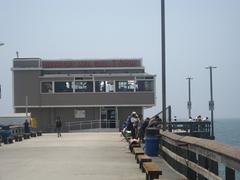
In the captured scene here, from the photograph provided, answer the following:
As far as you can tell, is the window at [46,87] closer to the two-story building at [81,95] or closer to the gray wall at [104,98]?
the two-story building at [81,95]

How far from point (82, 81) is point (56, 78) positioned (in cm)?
270

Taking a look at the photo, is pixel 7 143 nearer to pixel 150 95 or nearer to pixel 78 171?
pixel 78 171

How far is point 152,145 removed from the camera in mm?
24141

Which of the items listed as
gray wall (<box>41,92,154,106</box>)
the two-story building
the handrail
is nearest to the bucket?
the two-story building

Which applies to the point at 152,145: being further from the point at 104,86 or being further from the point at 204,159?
the point at 104,86

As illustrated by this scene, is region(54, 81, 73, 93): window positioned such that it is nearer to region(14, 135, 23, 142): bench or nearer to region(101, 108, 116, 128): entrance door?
region(101, 108, 116, 128): entrance door

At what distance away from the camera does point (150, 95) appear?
6300 centimetres

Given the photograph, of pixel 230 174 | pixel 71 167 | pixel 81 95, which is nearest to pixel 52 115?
pixel 81 95

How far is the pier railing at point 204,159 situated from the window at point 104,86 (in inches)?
1704

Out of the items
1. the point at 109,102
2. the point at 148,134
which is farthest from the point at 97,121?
the point at 148,134

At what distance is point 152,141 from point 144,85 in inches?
1564

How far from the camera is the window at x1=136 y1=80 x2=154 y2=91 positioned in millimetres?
63469

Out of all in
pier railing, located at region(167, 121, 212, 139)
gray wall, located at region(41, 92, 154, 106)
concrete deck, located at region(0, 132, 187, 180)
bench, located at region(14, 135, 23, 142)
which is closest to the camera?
concrete deck, located at region(0, 132, 187, 180)

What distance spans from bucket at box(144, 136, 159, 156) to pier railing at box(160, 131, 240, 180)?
353cm
